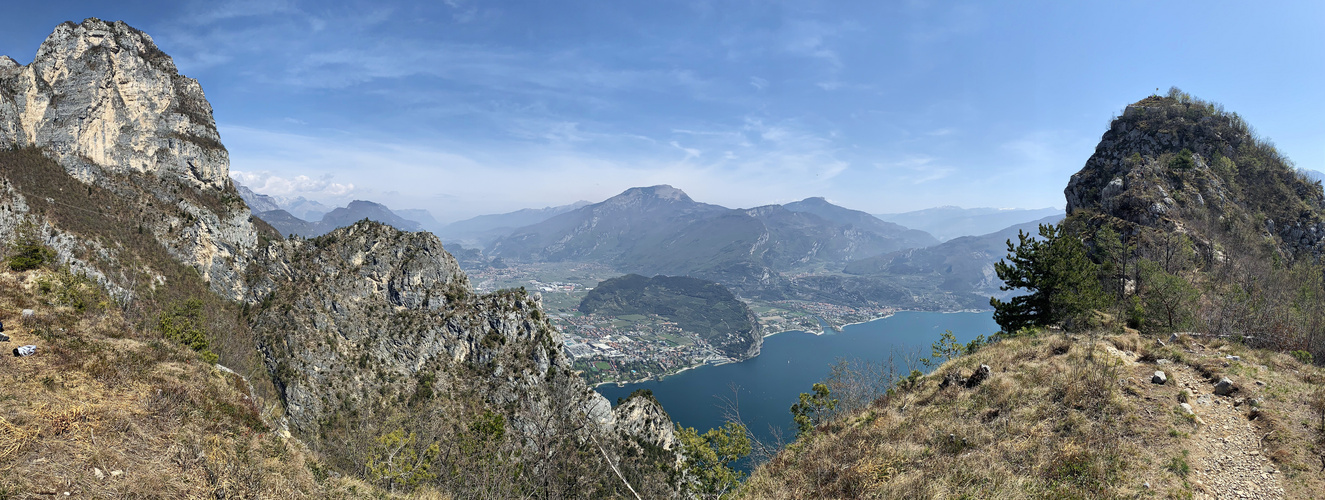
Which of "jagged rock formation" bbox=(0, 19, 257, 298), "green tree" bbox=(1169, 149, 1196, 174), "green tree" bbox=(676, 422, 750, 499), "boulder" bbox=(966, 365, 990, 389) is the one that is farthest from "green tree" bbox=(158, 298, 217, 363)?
"green tree" bbox=(1169, 149, 1196, 174)

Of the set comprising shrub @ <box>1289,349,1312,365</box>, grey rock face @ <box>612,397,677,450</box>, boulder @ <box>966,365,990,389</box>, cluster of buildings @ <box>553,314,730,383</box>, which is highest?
shrub @ <box>1289,349,1312,365</box>

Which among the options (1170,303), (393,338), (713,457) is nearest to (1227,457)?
(713,457)

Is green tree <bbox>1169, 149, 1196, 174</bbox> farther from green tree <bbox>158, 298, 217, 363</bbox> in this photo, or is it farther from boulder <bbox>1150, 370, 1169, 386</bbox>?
green tree <bbox>158, 298, 217, 363</bbox>

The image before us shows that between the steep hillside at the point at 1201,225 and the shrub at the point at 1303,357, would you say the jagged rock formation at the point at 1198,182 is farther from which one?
the shrub at the point at 1303,357

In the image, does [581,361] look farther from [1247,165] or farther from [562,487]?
[1247,165]

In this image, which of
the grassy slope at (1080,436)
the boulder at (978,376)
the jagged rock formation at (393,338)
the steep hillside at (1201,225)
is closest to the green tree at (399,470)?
the grassy slope at (1080,436)

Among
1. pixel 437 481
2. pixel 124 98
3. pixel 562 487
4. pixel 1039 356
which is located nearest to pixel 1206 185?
pixel 1039 356
